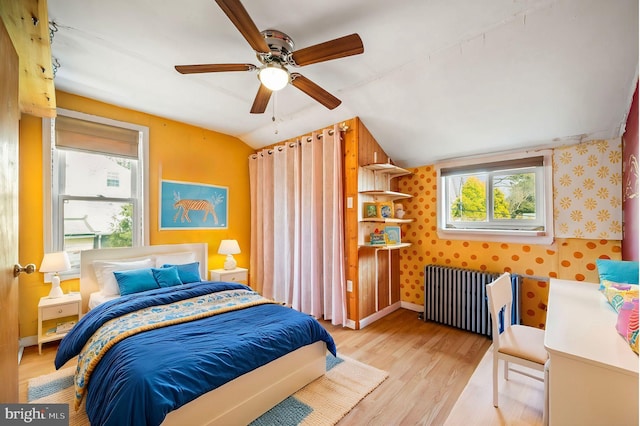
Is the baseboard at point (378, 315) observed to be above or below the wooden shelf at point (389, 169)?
below

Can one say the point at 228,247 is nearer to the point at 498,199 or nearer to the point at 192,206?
the point at 192,206

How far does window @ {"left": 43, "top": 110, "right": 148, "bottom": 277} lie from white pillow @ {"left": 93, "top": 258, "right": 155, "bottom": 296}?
1.11ft

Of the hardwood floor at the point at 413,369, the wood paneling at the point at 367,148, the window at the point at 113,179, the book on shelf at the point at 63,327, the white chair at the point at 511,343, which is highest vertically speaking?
the wood paneling at the point at 367,148

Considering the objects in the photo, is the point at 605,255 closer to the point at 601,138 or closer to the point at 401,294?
the point at 601,138

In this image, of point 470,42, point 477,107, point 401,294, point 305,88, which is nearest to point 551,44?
point 470,42

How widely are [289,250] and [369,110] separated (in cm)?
210

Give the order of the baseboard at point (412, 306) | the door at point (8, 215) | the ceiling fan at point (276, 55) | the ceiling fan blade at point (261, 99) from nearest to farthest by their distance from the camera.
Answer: the door at point (8, 215)
the ceiling fan at point (276, 55)
the ceiling fan blade at point (261, 99)
the baseboard at point (412, 306)

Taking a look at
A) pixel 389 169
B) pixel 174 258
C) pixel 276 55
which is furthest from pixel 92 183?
pixel 389 169

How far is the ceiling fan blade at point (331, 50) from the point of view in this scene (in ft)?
4.95

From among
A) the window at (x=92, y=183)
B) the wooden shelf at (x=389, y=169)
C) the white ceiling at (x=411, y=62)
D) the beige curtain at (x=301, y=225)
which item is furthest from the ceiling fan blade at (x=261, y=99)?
the window at (x=92, y=183)

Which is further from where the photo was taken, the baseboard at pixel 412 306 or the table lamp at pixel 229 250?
the table lamp at pixel 229 250

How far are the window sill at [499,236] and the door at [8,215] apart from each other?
3679 millimetres

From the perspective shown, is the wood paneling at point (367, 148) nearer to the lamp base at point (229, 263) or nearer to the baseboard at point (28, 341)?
the lamp base at point (229, 263)

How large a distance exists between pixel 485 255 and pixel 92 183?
4.66 metres
